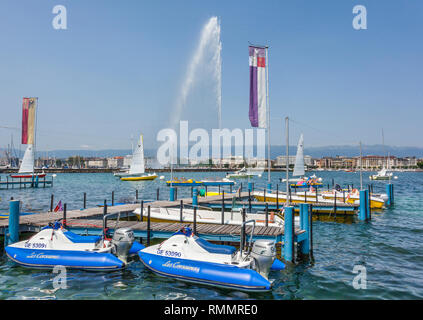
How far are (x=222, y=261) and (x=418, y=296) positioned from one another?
7.42m

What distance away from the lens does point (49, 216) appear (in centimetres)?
2177

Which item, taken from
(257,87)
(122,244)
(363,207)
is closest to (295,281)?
(122,244)

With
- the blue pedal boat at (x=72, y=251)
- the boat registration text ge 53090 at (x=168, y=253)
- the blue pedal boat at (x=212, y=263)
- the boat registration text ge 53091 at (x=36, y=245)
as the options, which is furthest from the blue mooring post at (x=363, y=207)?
the boat registration text ge 53091 at (x=36, y=245)

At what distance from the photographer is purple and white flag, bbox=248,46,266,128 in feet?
111

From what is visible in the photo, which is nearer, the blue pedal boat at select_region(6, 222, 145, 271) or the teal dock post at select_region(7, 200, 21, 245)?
the blue pedal boat at select_region(6, 222, 145, 271)

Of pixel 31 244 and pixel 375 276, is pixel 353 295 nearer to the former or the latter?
pixel 375 276

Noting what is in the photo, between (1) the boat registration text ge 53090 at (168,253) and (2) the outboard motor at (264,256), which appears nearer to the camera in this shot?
(2) the outboard motor at (264,256)

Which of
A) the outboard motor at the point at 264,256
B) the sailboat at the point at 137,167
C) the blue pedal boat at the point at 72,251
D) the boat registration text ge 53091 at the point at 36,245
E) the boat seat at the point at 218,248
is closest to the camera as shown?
the outboard motor at the point at 264,256

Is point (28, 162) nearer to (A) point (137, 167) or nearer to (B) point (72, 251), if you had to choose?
(A) point (137, 167)

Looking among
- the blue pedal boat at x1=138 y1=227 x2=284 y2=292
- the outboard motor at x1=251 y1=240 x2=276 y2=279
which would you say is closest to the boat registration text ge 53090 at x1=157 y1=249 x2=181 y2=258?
the blue pedal boat at x1=138 y1=227 x2=284 y2=292

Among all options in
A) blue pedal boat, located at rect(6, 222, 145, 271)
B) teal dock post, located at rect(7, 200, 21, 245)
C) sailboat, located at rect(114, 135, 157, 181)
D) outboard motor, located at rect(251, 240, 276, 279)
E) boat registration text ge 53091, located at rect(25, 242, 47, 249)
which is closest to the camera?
outboard motor, located at rect(251, 240, 276, 279)

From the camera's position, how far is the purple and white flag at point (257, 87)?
33750 millimetres

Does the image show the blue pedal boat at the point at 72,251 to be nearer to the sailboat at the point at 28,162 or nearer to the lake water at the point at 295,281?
the lake water at the point at 295,281

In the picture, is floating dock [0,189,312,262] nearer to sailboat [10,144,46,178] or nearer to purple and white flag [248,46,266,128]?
purple and white flag [248,46,266,128]
